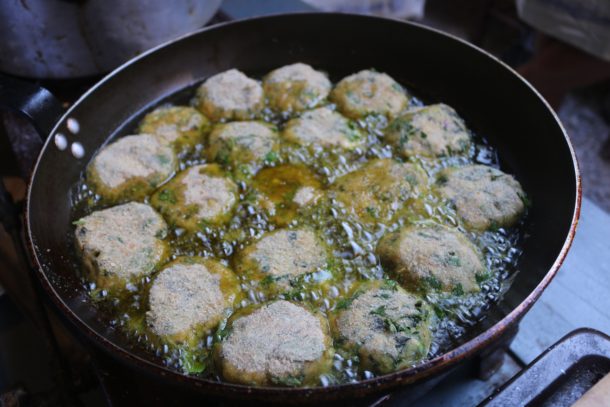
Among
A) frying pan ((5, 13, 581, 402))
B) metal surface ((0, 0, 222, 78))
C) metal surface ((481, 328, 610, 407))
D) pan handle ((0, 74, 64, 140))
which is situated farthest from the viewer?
metal surface ((0, 0, 222, 78))

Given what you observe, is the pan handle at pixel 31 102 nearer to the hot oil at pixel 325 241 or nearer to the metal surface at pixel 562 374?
the hot oil at pixel 325 241

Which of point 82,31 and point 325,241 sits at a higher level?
point 82,31

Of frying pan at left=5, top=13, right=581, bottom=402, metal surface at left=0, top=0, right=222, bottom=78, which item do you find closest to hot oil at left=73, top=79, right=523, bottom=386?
frying pan at left=5, top=13, right=581, bottom=402

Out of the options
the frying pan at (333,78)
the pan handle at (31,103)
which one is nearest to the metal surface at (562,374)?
the frying pan at (333,78)

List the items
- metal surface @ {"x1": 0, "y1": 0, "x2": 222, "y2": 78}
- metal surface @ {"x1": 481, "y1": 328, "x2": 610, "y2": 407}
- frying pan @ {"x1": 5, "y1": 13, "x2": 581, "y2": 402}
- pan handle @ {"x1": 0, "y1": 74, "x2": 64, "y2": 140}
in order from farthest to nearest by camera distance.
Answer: metal surface @ {"x1": 0, "y1": 0, "x2": 222, "y2": 78} → pan handle @ {"x1": 0, "y1": 74, "x2": 64, "y2": 140} → metal surface @ {"x1": 481, "y1": 328, "x2": 610, "y2": 407} → frying pan @ {"x1": 5, "y1": 13, "x2": 581, "y2": 402}

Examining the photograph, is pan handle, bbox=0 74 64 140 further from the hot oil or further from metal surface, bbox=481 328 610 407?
metal surface, bbox=481 328 610 407

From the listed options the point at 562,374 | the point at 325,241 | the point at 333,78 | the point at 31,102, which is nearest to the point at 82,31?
the point at 31,102

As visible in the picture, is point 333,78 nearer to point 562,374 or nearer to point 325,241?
point 325,241
